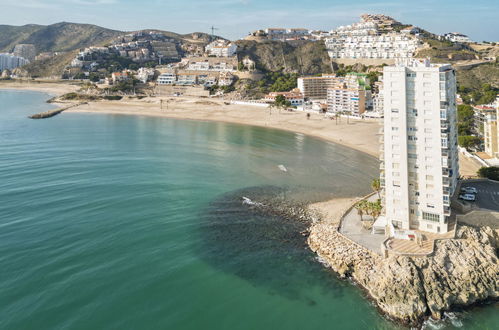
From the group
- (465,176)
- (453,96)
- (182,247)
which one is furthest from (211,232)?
(465,176)

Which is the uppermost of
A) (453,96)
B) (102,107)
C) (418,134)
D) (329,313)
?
(102,107)

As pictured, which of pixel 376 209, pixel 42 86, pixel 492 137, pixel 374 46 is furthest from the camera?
pixel 42 86

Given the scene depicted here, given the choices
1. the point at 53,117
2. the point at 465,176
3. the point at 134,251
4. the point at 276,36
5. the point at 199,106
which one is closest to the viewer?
the point at 134,251

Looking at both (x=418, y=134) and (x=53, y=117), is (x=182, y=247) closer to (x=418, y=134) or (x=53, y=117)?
(x=418, y=134)

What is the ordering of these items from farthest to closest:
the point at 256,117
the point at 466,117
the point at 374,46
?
the point at 374,46, the point at 256,117, the point at 466,117

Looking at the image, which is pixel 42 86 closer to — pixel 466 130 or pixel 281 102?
pixel 281 102

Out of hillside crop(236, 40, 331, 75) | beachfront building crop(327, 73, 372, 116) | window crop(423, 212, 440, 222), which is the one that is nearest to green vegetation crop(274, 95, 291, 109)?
beachfront building crop(327, 73, 372, 116)

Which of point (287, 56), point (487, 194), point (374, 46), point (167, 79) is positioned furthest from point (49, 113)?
point (374, 46)

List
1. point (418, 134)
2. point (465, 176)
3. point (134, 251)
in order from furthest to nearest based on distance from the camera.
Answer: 1. point (465, 176)
2. point (134, 251)
3. point (418, 134)
